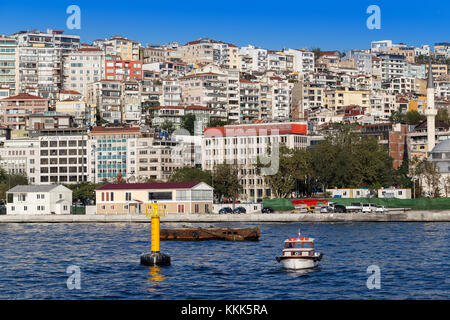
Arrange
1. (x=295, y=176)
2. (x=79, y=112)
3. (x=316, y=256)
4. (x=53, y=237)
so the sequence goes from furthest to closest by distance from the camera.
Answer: (x=79, y=112) → (x=295, y=176) → (x=53, y=237) → (x=316, y=256)

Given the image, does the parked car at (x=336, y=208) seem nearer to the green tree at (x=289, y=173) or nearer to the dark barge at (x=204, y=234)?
the green tree at (x=289, y=173)

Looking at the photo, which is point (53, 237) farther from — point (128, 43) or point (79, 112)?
point (128, 43)

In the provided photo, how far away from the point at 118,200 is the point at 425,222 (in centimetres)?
3331

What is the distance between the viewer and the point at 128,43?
193 metres

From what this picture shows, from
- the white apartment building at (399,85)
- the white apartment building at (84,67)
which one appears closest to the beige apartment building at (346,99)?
the white apartment building at (399,85)

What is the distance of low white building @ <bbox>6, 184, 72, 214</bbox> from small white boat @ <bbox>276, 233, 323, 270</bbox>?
5600 centimetres

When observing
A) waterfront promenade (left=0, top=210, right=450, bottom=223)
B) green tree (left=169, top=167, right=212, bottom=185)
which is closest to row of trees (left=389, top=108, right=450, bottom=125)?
green tree (left=169, top=167, right=212, bottom=185)

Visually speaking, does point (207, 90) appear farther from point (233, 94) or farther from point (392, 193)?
point (392, 193)

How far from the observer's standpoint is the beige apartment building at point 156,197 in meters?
85.4

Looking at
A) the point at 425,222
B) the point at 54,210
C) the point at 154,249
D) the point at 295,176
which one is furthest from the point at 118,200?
the point at 154,249

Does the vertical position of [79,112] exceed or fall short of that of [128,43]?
it falls short

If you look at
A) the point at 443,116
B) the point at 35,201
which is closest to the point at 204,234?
the point at 35,201

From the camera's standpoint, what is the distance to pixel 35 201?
8944cm
